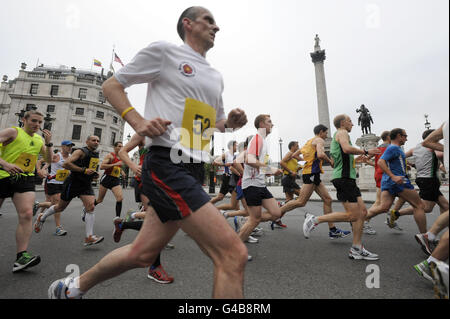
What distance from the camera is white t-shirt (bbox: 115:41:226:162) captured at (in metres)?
1.54

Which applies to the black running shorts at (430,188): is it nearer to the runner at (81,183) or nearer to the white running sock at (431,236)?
the white running sock at (431,236)

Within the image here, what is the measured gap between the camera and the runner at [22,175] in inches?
113

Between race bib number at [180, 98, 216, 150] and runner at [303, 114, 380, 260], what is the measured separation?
106 inches

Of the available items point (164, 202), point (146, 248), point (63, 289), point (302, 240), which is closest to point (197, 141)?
point (164, 202)

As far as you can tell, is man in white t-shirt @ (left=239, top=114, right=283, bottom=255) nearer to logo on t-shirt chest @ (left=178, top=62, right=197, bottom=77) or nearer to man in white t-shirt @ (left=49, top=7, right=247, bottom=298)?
man in white t-shirt @ (left=49, top=7, right=247, bottom=298)

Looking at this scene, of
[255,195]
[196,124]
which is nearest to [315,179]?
[255,195]

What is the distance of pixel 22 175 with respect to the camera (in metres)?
3.06

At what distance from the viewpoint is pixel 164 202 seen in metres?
1.36

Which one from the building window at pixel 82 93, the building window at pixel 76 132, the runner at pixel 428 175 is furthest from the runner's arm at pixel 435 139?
the building window at pixel 82 93

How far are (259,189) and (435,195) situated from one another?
299cm

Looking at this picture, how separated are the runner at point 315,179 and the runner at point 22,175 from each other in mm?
4041

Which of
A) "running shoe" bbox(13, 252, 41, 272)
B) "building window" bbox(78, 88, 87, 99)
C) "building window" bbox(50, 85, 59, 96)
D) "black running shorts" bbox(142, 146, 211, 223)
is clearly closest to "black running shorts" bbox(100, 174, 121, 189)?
"running shoe" bbox(13, 252, 41, 272)

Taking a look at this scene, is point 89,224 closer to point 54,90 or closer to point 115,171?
point 115,171
